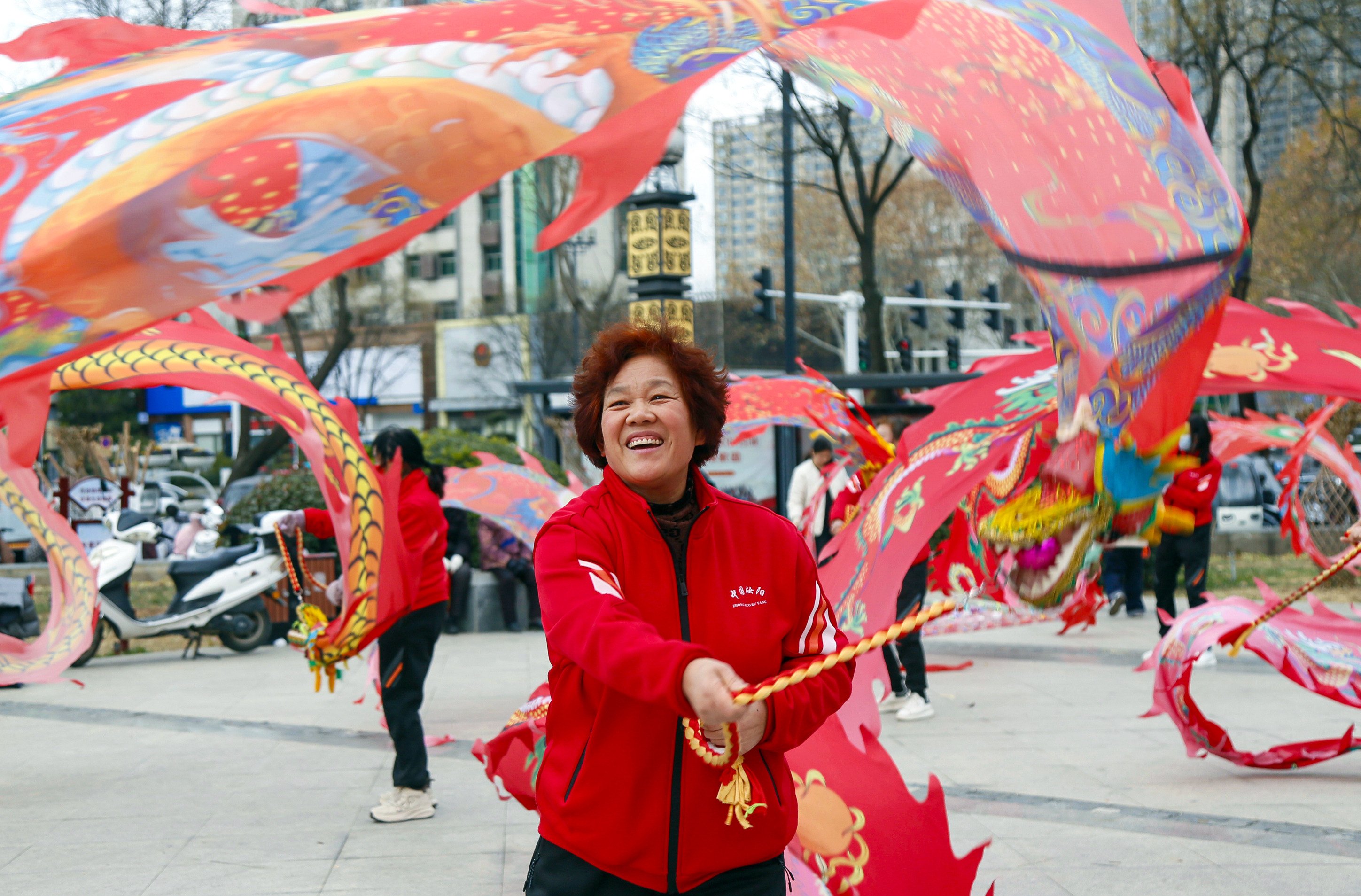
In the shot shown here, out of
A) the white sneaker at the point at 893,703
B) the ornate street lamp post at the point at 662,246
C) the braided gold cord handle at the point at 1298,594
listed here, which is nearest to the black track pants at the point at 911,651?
the white sneaker at the point at 893,703

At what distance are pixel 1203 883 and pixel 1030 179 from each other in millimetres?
2907

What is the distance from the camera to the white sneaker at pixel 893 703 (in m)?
7.81

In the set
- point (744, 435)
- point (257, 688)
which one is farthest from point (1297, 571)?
point (257, 688)

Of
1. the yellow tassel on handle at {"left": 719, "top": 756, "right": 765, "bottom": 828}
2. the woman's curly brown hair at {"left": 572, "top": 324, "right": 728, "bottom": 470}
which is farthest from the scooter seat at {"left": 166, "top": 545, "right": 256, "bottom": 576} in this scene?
the yellow tassel on handle at {"left": 719, "top": 756, "right": 765, "bottom": 828}

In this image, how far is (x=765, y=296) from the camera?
19.9 meters

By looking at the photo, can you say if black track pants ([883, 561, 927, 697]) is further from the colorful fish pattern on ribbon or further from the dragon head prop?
the dragon head prop

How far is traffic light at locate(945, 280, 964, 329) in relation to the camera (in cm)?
2284

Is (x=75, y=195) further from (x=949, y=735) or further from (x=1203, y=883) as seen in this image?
(x=949, y=735)

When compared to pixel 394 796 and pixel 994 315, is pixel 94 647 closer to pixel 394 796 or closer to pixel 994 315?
pixel 394 796

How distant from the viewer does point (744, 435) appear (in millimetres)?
Answer: 8211

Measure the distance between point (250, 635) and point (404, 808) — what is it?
608 centimetres

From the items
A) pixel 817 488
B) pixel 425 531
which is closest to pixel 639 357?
pixel 425 531

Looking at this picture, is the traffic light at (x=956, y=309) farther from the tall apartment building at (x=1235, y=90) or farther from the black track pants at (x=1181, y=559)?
the black track pants at (x=1181, y=559)

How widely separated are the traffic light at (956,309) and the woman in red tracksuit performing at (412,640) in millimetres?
18151
